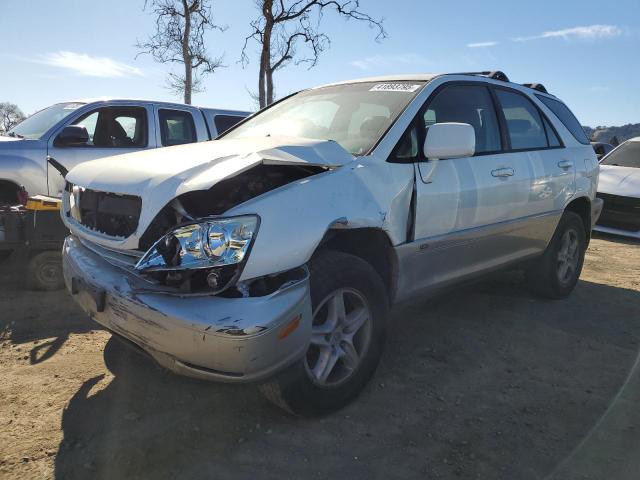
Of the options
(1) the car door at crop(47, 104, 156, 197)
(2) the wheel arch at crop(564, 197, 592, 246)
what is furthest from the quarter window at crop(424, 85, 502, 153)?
(1) the car door at crop(47, 104, 156, 197)

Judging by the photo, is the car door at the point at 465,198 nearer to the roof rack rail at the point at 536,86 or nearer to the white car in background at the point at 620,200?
the roof rack rail at the point at 536,86

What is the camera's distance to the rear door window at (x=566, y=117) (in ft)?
15.6

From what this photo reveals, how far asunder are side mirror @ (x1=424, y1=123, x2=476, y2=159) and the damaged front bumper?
1.19 meters

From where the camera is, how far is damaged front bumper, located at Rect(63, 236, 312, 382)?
6.81ft

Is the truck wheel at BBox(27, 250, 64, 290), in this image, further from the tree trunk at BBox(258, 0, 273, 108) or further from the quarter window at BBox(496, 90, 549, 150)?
the tree trunk at BBox(258, 0, 273, 108)

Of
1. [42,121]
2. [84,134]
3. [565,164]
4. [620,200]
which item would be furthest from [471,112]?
[620,200]

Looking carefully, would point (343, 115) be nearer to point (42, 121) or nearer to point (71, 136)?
→ point (71, 136)

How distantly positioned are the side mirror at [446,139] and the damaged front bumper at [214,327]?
119 cm

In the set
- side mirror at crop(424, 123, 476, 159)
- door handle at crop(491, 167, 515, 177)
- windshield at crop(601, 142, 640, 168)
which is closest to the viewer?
side mirror at crop(424, 123, 476, 159)

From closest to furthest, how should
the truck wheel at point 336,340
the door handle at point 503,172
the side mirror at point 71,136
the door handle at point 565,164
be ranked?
the truck wheel at point 336,340, the door handle at point 503,172, the door handle at point 565,164, the side mirror at point 71,136

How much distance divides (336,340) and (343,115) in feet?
4.96

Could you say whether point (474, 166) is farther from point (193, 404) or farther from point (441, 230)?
point (193, 404)

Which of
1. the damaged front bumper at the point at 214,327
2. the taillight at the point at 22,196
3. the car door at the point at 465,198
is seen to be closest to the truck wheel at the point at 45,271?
the taillight at the point at 22,196

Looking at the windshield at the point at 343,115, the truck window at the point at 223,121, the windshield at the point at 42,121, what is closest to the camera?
→ the windshield at the point at 343,115
